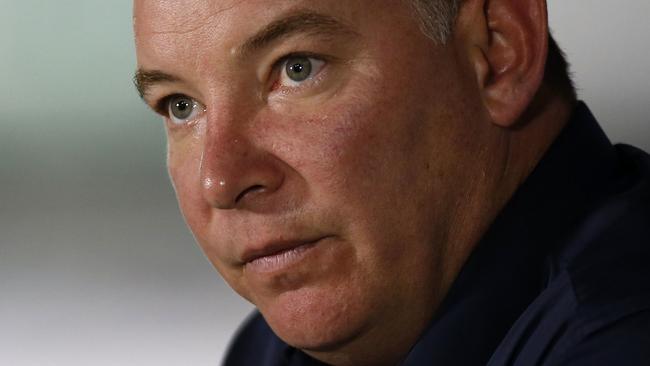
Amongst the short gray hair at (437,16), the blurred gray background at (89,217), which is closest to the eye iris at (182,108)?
the short gray hair at (437,16)

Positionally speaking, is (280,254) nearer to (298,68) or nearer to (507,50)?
(298,68)

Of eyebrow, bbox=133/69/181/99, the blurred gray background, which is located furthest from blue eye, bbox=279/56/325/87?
the blurred gray background

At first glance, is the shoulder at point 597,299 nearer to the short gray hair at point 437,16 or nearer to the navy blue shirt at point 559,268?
the navy blue shirt at point 559,268

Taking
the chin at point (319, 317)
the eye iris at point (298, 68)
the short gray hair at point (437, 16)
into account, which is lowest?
the chin at point (319, 317)

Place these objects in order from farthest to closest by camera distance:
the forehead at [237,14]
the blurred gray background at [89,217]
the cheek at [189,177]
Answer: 1. the blurred gray background at [89,217]
2. the cheek at [189,177]
3. the forehead at [237,14]

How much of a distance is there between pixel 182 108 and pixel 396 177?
0.25 m

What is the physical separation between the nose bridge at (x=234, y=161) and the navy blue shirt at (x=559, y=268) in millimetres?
216

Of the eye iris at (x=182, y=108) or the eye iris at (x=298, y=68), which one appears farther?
the eye iris at (x=182, y=108)

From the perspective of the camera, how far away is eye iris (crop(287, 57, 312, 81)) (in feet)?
3.26

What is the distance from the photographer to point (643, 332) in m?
0.85

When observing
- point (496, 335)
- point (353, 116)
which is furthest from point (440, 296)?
point (353, 116)

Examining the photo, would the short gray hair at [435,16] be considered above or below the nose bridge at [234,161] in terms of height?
above

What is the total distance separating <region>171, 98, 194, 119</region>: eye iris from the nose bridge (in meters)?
0.12

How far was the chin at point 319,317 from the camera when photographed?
1.00m
